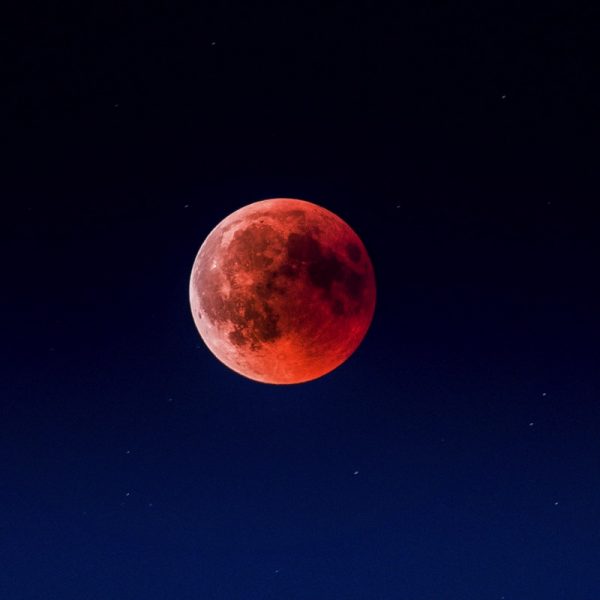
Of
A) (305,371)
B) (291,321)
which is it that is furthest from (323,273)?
(305,371)

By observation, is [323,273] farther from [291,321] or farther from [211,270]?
[211,270]

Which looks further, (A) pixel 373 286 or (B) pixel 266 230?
(A) pixel 373 286

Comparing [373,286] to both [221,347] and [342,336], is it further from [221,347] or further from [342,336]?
[221,347]

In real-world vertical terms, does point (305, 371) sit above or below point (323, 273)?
below

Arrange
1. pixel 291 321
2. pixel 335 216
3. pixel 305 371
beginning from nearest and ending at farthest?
pixel 291 321 < pixel 305 371 < pixel 335 216

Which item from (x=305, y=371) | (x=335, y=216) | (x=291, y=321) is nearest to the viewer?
(x=291, y=321)

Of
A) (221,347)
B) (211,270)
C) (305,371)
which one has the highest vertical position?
(211,270)
